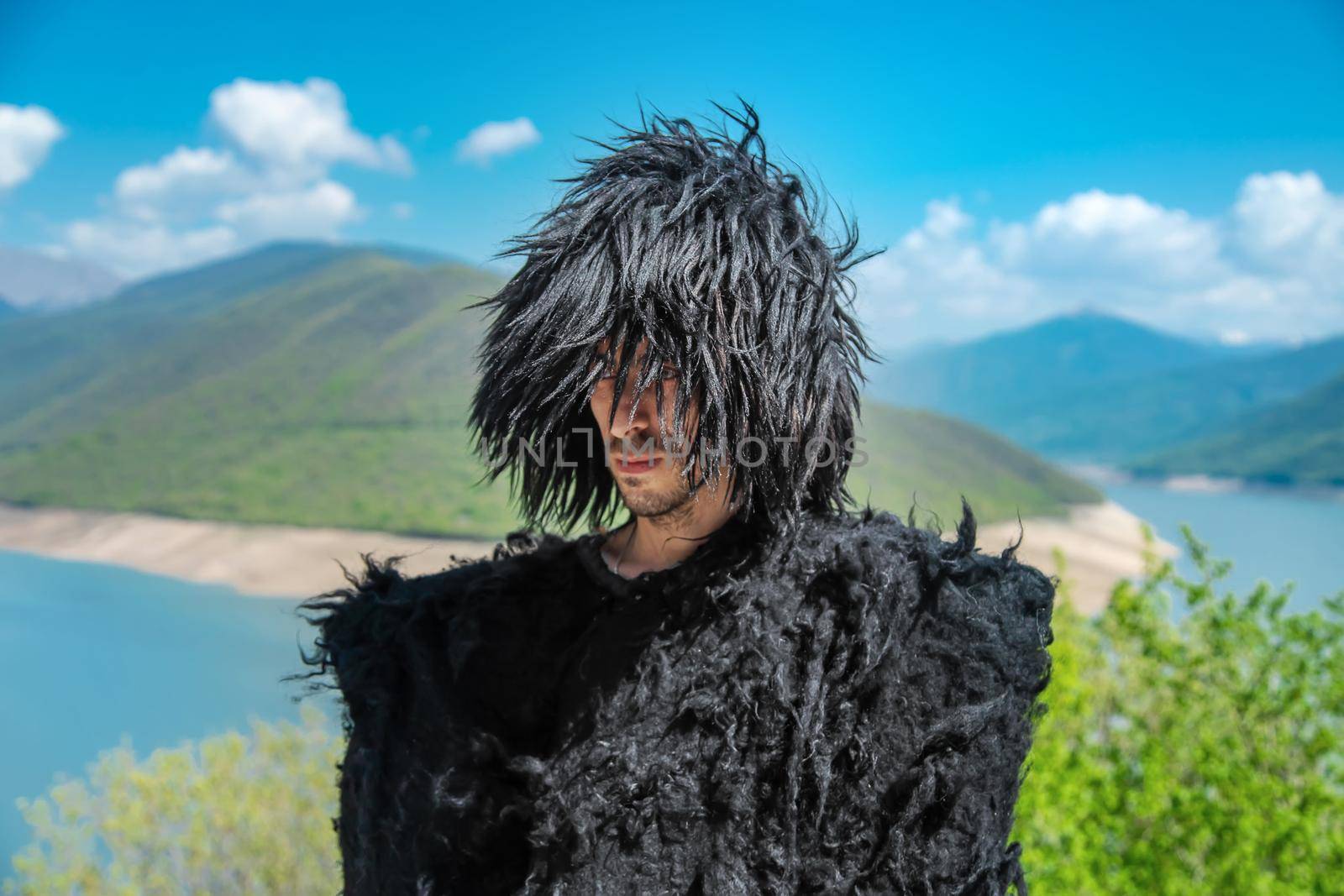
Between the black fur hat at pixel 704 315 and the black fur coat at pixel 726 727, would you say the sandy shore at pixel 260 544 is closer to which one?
the black fur coat at pixel 726 727

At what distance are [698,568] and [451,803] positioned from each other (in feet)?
2.00

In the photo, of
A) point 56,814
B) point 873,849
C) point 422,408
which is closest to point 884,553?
point 873,849

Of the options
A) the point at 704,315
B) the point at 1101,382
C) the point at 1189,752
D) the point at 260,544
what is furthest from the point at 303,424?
the point at 1101,382

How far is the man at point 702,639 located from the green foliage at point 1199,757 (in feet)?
15.0

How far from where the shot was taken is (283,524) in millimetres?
56094

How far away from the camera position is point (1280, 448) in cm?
8656

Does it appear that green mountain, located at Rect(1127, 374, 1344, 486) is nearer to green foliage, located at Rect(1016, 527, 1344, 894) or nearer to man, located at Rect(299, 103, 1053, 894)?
green foliage, located at Rect(1016, 527, 1344, 894)

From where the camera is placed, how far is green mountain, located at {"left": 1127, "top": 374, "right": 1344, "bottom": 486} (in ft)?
262

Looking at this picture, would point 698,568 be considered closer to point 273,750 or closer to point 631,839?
point 631,839

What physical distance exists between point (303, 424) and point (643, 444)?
237 feet

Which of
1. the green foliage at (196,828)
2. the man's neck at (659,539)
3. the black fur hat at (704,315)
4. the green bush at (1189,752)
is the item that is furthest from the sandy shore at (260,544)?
the black fur hat at (704,315)

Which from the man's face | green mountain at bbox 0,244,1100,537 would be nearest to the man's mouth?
the man's face

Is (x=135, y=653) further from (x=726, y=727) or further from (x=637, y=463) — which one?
(x=726, y=727)

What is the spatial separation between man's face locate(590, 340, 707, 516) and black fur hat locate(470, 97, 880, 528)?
18 millimetres
